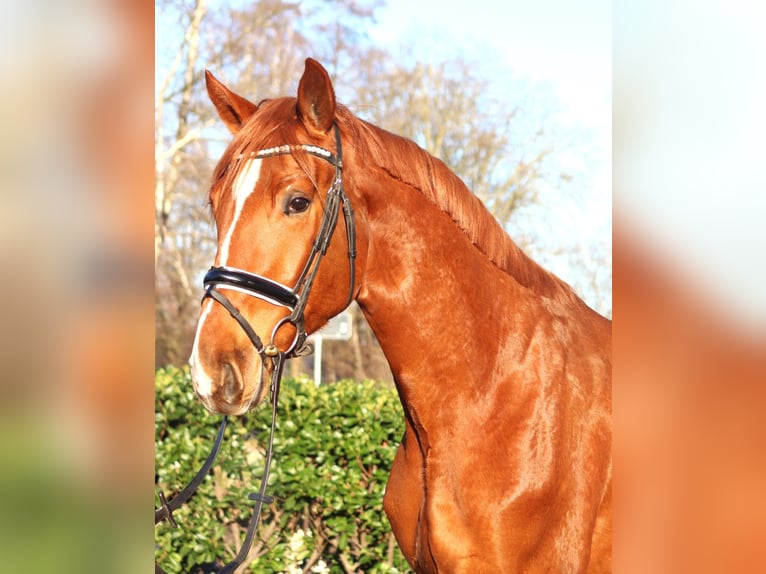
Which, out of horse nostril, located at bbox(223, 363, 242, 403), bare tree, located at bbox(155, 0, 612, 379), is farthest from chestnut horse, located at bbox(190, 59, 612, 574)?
bare tree, located at bbox(155, 0, 612, 379)

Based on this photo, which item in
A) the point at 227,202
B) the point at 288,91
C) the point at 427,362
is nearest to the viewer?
the point at 227,202

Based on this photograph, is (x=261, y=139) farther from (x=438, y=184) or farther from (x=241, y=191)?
(x=438, y=184)

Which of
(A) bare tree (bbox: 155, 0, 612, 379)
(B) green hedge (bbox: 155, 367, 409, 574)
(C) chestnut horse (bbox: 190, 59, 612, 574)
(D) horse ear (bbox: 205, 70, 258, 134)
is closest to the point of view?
(C) chestnut horse (bbox: 190, 59, 612, 574)

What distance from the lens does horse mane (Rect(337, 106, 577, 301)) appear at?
7.68 feet

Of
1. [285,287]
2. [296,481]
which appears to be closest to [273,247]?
[285,287]

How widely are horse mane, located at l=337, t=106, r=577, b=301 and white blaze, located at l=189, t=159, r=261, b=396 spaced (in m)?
0.38

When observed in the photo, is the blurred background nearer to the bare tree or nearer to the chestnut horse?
the chestnut horse

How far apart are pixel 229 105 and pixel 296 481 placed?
118 inches
